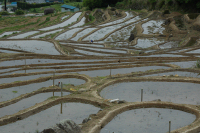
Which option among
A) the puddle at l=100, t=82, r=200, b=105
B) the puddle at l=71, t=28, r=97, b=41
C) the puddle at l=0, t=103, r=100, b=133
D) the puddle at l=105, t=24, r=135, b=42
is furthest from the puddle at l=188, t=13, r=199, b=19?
the puddle at l=0, t=103, r=100, b=133

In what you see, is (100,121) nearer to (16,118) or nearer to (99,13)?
(16,118)

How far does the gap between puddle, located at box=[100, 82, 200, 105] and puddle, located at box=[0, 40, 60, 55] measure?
13.9m

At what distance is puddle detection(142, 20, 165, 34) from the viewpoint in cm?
4173

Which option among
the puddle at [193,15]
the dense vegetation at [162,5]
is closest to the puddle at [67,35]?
the puddle at [193,15]

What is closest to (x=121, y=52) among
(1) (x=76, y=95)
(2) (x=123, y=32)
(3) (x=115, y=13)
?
(2) (x=123, y=32)

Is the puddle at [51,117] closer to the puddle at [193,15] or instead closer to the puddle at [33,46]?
the puddle at [33,46]

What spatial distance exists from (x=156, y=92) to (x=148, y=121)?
4.20 metres

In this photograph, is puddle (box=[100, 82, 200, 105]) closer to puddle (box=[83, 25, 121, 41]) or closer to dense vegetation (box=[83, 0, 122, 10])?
puddle (box=[83, 25, 121, 41])

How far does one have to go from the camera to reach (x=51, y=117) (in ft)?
36.1

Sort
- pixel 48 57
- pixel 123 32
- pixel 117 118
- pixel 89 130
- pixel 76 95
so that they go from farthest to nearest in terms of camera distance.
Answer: pixel 123 32 → pixel 48 57 → pixel 76 95 → pixel 117 118 → pixel 89 130

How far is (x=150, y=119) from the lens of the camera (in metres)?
10.6

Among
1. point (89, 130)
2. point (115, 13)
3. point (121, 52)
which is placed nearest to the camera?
point (89, 130)

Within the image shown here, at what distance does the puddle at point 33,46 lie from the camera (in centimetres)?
2849

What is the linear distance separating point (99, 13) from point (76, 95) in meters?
49.5
